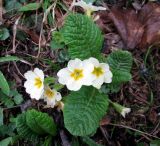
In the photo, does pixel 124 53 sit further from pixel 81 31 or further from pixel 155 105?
pixel 155 105

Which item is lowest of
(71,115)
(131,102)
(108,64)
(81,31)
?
(131,102)

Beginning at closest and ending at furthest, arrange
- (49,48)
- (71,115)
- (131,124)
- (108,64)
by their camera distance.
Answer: (71,115) → (108,64) → (131,124) → (49,48)

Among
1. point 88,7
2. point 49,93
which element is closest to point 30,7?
point 88,7

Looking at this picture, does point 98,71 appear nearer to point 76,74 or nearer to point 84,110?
point 76,74

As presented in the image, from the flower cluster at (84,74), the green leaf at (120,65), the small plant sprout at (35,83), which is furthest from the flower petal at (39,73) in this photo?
the green leaf at (120,65)

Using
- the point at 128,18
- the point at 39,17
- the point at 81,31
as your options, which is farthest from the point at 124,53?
the point at 39,17

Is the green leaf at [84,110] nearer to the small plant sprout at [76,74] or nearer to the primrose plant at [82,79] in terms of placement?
the primrose plant at [82,79]
